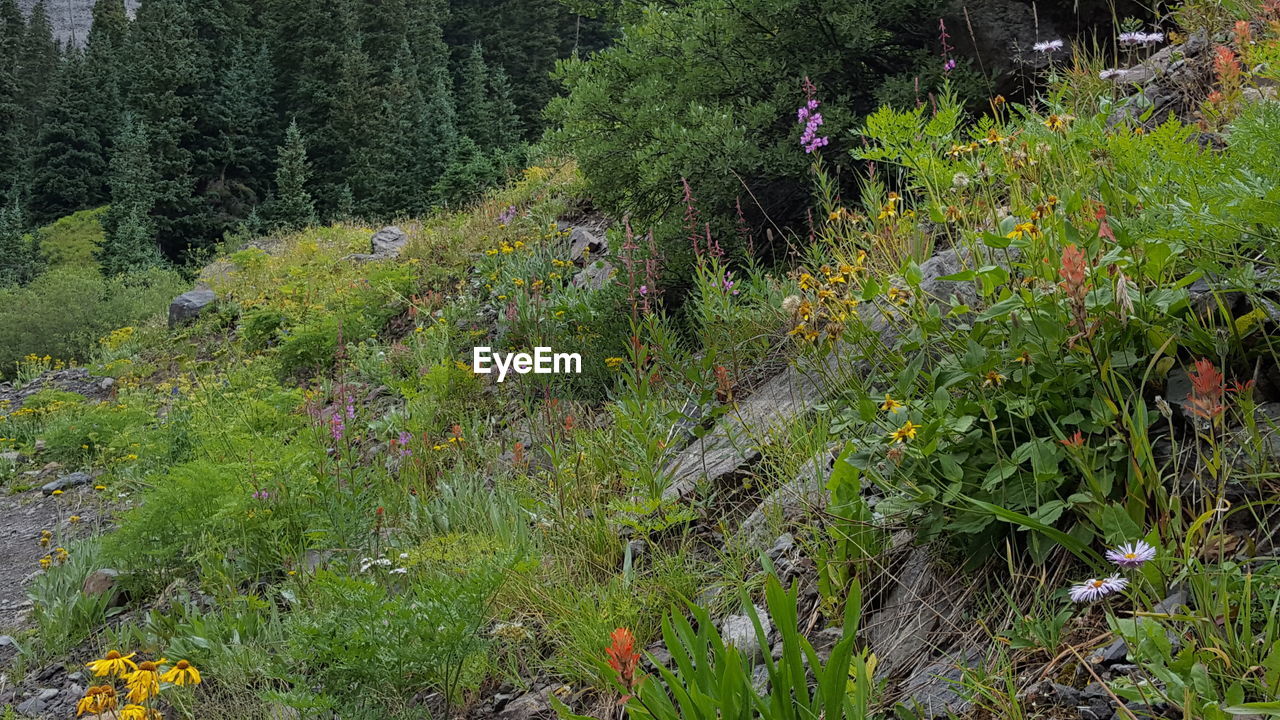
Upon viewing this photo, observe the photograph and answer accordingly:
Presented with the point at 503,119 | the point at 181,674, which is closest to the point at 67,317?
the point at 181,674

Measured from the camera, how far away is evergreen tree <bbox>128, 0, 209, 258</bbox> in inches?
1134

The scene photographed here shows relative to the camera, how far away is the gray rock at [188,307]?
12.6m

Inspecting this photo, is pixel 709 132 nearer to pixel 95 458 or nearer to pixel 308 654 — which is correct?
pixel 308 654

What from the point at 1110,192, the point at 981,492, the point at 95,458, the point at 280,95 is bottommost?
the point at 95,458

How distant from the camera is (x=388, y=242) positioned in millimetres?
13188

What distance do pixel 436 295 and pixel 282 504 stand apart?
15.3ft

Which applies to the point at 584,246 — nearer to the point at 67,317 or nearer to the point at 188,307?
the point at 188,307

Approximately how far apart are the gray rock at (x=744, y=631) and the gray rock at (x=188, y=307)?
12.1 metres

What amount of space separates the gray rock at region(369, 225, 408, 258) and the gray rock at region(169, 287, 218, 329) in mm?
2523

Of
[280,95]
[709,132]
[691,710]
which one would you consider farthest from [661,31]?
[280,95]

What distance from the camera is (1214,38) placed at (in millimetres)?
3730

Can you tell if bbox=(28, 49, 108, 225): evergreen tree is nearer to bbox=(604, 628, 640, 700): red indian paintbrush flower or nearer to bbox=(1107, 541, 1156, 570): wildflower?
bbox=(604, 628, 640, 700): red indian paintbrush flower

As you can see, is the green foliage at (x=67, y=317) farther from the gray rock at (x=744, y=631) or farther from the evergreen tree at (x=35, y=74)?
the evergreen tree at (x=35, y=74)

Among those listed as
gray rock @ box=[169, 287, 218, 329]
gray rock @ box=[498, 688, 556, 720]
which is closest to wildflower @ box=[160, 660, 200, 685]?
gray rock @ box=[498, 688, 556, 720]
